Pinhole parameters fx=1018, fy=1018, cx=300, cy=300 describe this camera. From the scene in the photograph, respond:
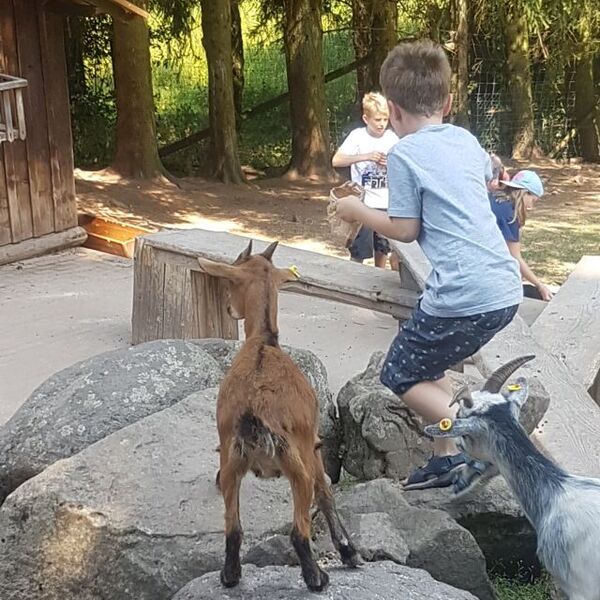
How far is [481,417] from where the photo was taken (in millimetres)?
3330

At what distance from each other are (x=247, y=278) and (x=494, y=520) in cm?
152

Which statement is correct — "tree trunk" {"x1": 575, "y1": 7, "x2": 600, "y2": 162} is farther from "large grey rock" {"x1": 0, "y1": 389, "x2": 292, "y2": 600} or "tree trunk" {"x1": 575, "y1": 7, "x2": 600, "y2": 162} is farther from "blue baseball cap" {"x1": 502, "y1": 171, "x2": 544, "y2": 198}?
"large grey rock" {"x1": 0, "y1": 389, "x2": 292, "y2": 600}

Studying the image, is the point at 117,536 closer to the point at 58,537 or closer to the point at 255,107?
the point at 58,537

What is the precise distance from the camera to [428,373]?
409 centimetres

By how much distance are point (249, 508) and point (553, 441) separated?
47.7 inches

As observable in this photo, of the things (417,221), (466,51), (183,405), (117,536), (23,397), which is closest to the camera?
(117,536)

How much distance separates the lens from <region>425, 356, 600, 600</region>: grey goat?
3.07 metres

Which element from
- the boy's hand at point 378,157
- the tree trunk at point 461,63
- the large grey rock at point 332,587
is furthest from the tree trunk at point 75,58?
the large grey rock at point 332,587

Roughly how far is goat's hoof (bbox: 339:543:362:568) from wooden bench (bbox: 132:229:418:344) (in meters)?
2.87

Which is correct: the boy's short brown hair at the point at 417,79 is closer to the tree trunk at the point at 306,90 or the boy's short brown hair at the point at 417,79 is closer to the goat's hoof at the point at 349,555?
the goat's hoof at the point at 349,555

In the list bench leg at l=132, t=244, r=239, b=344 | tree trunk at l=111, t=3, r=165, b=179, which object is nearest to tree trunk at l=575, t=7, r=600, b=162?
tree trunk at l=111, t=3, r=165, b=179

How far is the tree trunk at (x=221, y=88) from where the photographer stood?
47.4 ft

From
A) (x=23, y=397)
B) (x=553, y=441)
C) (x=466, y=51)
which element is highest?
(x=466, y=51)

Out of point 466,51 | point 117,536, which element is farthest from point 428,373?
point 466,51
